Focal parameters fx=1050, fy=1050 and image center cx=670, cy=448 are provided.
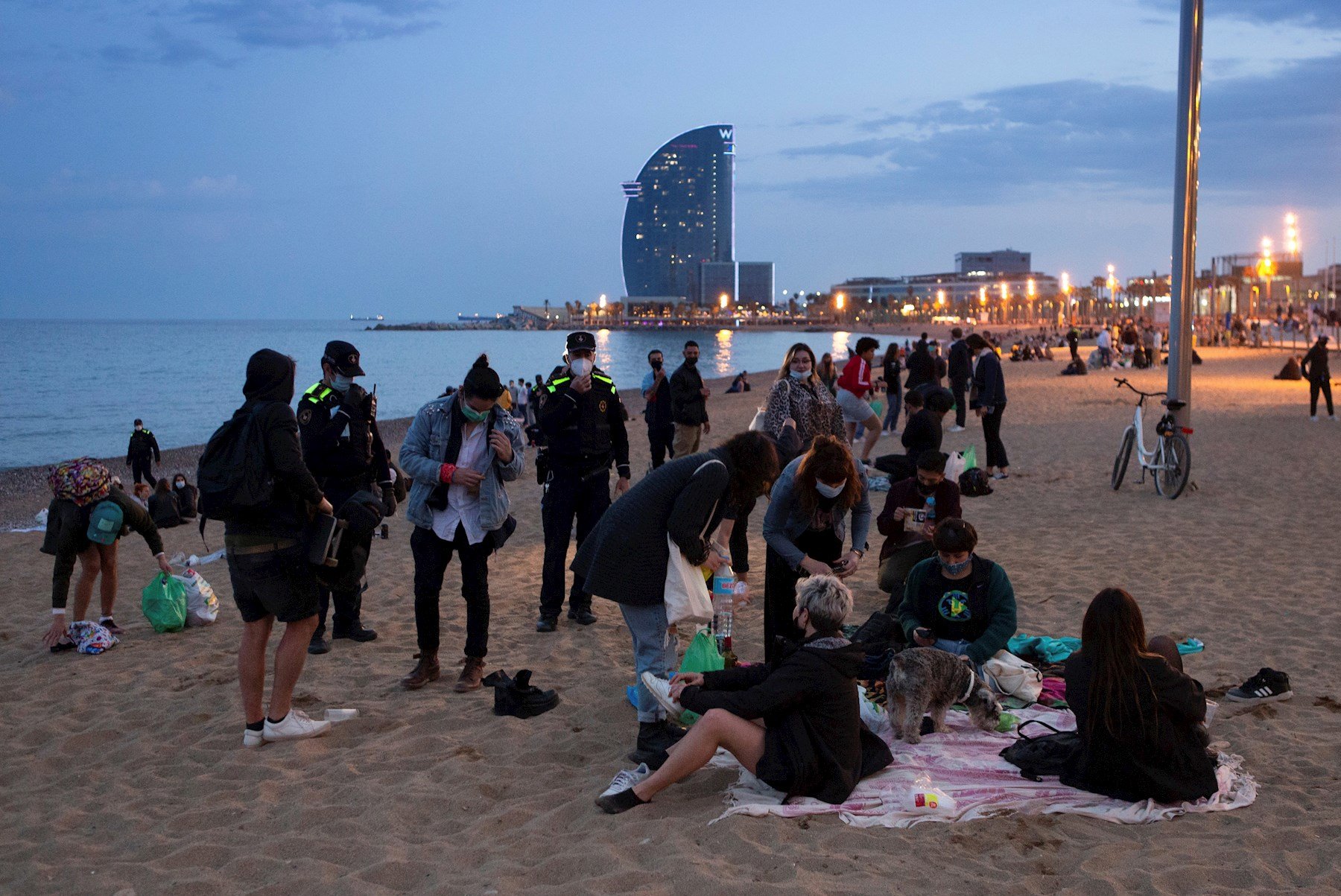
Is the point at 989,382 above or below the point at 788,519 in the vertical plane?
above

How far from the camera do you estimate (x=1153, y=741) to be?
12.6 feet

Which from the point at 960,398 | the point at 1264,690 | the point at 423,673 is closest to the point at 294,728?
the point at 423,673

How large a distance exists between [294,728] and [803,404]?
404cm

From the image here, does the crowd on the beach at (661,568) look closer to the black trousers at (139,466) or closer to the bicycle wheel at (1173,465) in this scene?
the bicycle wheel at (1173,465)

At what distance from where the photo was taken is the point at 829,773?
153 inches

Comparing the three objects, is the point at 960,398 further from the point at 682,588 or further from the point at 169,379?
the point at 169,379

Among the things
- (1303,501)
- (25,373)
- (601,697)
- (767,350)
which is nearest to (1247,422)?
(1303,501)

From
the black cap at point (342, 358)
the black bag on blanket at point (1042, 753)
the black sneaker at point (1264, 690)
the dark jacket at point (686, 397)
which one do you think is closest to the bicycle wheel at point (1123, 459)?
the dark jacket at point (686, 397)

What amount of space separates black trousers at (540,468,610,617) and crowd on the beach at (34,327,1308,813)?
0.05 feet

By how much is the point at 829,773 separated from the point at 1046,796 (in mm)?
852

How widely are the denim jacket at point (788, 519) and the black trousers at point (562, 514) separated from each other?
4.88 ft

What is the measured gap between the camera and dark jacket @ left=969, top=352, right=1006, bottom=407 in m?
12.9

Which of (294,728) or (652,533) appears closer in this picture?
(652,533)

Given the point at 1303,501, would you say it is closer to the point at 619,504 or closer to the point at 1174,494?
the point at 1174,494
